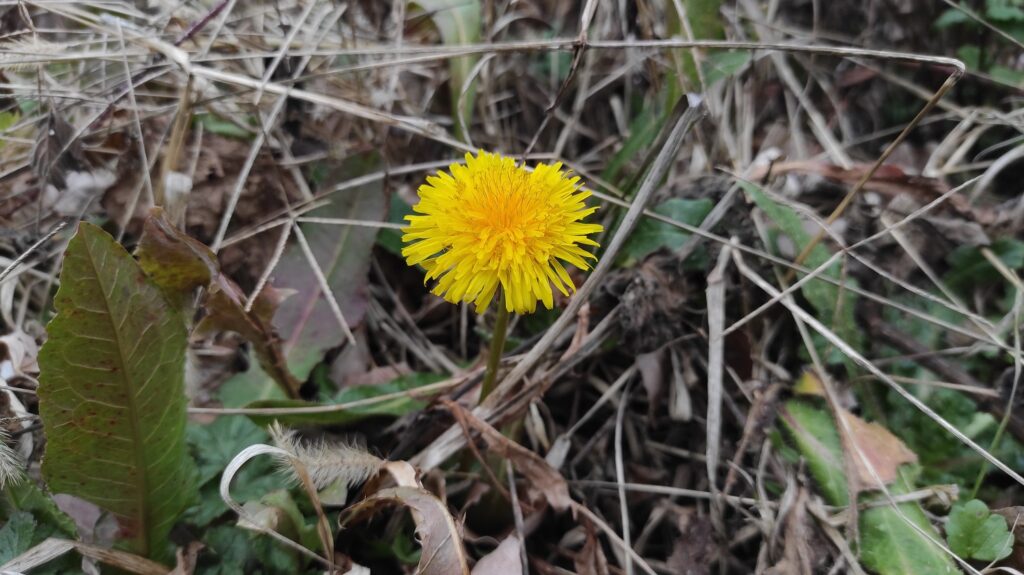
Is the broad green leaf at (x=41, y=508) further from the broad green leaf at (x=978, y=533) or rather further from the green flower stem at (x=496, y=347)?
the broad green leaf at (x=978, y=533)

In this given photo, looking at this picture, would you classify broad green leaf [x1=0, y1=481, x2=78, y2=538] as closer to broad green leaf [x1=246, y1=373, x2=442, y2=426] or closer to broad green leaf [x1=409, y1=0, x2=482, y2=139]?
broad green leaf [x1=246, y1=373, x2=442, y2=426]

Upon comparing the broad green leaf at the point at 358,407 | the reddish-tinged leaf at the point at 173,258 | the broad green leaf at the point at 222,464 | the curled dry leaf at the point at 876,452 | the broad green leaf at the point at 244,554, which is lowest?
the broad green leaf at the point at 244,554

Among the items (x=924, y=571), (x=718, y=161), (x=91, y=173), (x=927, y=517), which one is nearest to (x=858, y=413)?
(x=927, y=517)

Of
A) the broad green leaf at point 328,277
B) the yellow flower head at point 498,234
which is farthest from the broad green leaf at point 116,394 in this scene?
the yellow flower head at point 498,234

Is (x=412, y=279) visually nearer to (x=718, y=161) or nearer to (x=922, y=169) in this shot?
(x=718, y=161)

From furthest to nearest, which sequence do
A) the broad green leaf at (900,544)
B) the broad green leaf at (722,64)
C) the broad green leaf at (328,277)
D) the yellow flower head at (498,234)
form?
the broad green leaf at (722,64), the broad green leaf at (328,277), the broad green leaf at (900,544), the yellow flower head at (498,234)
